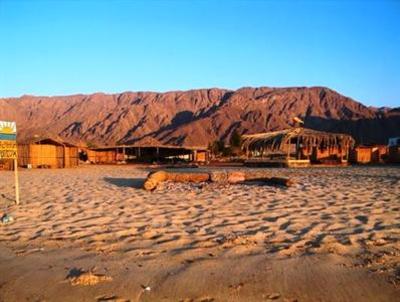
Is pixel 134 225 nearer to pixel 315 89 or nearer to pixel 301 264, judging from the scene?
pixel 301 264

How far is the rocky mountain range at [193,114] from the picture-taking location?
99938 mm

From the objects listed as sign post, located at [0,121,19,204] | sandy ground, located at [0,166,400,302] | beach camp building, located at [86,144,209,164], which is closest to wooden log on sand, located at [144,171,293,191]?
sandy ground, located at [0,166,400,302]

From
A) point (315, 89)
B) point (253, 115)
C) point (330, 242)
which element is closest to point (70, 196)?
point (330, 242)

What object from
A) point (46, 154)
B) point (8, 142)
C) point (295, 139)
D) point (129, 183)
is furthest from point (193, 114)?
point (8, 142)

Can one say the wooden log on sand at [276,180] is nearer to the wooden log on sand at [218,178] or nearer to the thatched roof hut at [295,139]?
the wooden log on sand at [218,178]

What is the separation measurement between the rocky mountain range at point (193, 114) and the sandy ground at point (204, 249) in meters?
84.5

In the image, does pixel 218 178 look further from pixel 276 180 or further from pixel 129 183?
pixel 129 183

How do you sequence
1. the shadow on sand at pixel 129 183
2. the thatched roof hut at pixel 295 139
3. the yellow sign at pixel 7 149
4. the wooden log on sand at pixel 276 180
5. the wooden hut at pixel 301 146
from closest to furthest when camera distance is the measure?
1. the yellow sign at pixel 7 149
2. the wooden log on sand at pixel 276 180
3. the shadow on sand at pixel 129 183
4. the wooden hut at pixel 301 146
5. the thatched roof hut at pixel 295 139

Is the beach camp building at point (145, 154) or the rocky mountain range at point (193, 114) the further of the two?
the rocky mountain range at point (193, 114)

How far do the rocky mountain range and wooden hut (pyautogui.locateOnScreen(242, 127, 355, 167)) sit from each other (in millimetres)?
60408

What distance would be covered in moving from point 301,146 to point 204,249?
2574cm

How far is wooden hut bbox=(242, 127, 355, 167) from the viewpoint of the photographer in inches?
1083

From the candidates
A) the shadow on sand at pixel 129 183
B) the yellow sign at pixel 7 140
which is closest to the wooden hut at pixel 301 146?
the shadow on sand at pixel 129 183

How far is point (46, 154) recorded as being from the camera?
3300 centimetres
